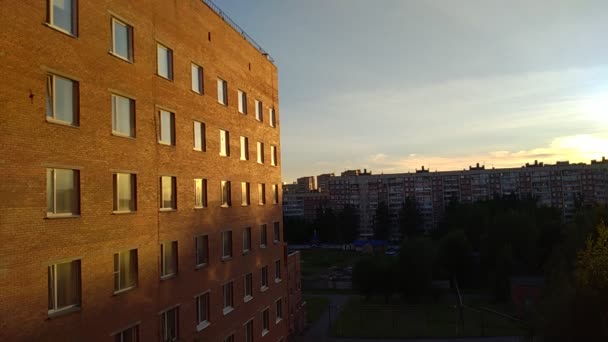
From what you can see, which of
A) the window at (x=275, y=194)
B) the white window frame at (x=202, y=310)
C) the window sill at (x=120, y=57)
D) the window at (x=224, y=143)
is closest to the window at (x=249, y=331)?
the white window frame at (x=202, y=310)

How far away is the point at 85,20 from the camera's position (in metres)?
14.0

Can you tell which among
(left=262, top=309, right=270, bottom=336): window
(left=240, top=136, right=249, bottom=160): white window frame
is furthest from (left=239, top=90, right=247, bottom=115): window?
(left=262, top=309, right=270, bottom=336): window

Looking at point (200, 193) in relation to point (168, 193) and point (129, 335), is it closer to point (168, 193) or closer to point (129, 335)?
point (168, 193)

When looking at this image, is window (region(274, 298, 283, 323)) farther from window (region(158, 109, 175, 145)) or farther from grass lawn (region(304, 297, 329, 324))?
grass lawn (region(304, 297, 329, 324))

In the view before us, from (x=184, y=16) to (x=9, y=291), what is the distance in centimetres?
1268

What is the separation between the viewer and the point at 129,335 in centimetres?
1590

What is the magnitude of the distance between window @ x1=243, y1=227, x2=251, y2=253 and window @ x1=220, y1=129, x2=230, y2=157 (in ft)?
14.8

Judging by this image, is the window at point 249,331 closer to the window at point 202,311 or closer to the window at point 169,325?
the window at point 202,311

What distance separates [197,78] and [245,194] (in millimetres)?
7370

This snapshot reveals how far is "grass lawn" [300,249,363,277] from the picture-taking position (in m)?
91.4

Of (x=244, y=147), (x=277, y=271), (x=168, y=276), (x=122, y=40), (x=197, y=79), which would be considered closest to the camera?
(x=122, y=40)

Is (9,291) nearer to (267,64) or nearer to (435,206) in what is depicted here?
(267,64)

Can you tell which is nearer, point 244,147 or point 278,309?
point 244,147

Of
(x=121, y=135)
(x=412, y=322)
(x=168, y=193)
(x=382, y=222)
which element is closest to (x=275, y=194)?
(x=168, y=193)
